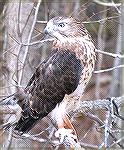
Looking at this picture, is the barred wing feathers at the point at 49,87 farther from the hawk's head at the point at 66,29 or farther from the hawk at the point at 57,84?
the hawk's head at the point at 66,29

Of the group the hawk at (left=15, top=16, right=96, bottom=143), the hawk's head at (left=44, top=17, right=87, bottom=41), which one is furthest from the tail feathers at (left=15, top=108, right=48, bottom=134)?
the hawk's head at (left=44, top=17, right=87, bottom=41)

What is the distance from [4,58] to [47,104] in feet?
3.47

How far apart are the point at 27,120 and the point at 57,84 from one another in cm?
36

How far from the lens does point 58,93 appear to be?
4281mm

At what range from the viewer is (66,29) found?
4449 millimetres

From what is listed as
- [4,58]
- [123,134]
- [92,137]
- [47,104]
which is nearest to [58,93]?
[47,104]

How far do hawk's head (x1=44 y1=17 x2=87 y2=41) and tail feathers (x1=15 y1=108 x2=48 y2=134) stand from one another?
644 mm

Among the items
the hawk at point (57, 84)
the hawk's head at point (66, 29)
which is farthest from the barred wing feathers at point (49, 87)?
the hawk's head at point (66, 29)

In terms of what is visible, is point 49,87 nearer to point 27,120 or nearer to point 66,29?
point 27,120

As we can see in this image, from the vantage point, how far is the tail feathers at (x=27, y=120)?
13.9 feet

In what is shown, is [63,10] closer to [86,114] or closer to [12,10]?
[12,10]

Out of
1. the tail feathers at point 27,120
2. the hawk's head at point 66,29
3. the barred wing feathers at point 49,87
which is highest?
the hawk's head at point 66,29

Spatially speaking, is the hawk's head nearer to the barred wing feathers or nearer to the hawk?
the hawk

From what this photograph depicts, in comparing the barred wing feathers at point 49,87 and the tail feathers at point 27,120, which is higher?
the barred wing feathers at point 49,87
